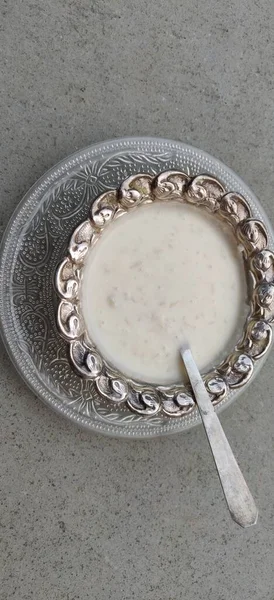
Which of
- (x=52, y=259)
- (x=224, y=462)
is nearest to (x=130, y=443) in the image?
(x=224, y=462)

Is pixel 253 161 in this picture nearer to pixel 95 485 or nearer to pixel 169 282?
pixel 169 282

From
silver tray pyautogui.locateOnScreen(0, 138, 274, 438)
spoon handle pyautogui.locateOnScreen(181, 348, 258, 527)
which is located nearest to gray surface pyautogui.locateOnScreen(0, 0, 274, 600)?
silver tray pyautogui.locateOnScreen(0, 138, 274, 438)

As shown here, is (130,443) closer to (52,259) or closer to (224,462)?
(224,462)

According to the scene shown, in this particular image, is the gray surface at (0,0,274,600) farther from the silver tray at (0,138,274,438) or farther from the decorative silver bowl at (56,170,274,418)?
the decorative silver bowl at (56,170,274,418)

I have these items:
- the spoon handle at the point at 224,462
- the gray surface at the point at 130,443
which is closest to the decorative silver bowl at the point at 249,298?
the spoon handle at the point at 224,462

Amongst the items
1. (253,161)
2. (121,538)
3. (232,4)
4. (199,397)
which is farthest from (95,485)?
(232,4)

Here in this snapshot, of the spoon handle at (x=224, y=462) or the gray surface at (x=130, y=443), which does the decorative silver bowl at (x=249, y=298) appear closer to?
the spoon handle at (x=224, y=462)

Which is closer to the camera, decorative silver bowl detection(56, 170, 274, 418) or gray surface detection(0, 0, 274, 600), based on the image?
decorative silver bowl detection(56, 170, 274, 418)
